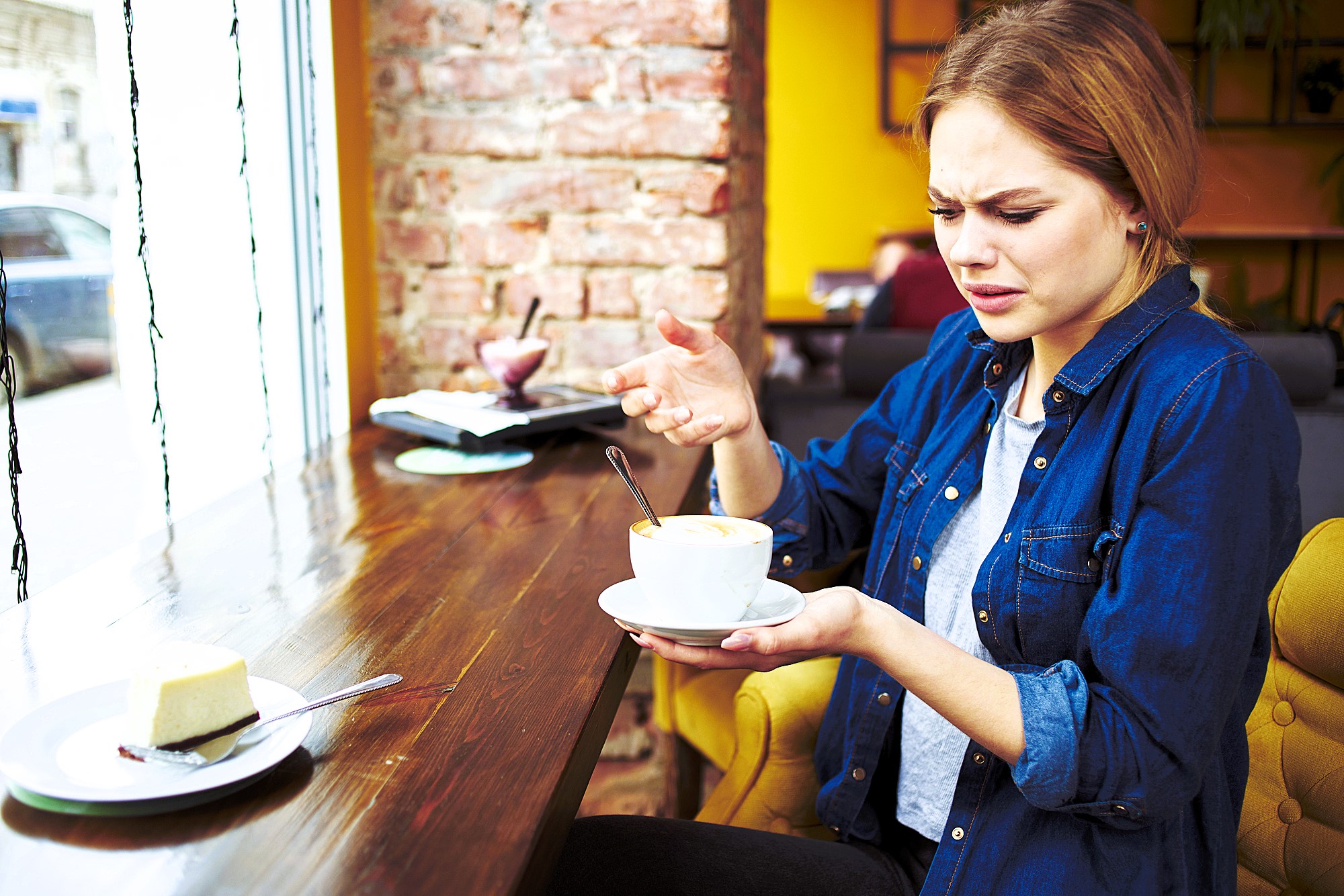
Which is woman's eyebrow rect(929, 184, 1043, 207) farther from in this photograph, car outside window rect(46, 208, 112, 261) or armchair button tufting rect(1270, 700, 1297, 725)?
car outside window rect(46, 208, 112, 261)

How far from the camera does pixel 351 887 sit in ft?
1.89

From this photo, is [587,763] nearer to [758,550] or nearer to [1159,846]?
[758,550]

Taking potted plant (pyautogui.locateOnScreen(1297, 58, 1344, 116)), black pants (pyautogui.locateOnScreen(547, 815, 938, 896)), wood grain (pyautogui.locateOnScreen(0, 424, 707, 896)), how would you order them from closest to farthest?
1. wood grain (pyautogui.locateOnScreen(0, 424, 707, 896))
2. black pants (pyautogui.locateOnScreen(547, 815, 938, 896))
3. potted plant (pyautogui.locateOnScreen(1297, 58, 1344, 116))

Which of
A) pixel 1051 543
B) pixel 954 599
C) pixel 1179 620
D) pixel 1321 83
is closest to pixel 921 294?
pixel 954 599

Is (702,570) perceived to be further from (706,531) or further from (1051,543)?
(1051,543)

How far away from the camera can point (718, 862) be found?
1.02m

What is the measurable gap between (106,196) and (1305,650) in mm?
1441

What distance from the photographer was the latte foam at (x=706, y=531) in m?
0.83

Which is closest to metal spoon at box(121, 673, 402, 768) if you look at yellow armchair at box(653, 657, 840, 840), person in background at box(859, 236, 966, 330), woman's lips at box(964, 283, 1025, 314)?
woman's lips at box(964, 283, 1025, 314)

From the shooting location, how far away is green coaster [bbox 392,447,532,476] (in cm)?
147

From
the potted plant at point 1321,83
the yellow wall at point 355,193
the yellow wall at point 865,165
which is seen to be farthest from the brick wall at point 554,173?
the potted plant at point 1321,83

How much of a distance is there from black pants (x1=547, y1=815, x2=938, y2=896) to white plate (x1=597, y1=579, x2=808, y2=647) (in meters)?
0.28

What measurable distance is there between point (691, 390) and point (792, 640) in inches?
14.7

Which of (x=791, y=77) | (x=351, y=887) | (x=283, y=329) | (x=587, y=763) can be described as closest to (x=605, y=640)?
(x=587, y=763)
